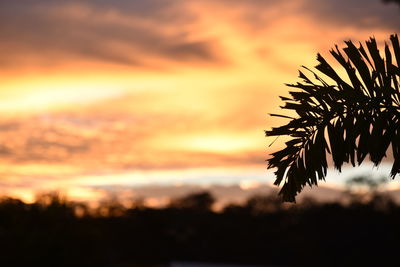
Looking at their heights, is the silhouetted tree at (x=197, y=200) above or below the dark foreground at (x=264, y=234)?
above

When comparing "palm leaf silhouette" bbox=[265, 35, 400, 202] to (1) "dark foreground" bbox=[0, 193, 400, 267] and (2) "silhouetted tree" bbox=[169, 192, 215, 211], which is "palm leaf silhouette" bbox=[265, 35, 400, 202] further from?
(2) "silhouetted tree" bbox=[169, 192, 215, 211]

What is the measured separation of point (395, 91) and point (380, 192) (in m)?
49.5

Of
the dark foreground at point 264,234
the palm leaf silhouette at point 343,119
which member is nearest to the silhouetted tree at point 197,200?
the dark foreground at point 264,234

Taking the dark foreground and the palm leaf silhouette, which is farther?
the dark foreground

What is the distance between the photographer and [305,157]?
20.0ft

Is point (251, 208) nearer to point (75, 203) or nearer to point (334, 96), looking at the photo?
point (75, 203)

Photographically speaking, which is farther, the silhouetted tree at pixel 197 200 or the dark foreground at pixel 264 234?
the silhouetted tree at pixel 197 200

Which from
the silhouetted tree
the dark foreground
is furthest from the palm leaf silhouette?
the silhouetted tree

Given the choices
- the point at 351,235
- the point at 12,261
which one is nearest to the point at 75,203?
the point at 12,261

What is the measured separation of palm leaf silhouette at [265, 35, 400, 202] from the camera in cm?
593

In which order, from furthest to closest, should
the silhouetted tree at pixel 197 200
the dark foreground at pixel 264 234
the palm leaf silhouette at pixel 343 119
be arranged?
the silhouetted tree at pixel 197 200
the dark foreground at pixel 264 234
the palm leaf silhouette at pixel 343 119

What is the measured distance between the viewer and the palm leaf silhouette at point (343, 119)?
5.93 m

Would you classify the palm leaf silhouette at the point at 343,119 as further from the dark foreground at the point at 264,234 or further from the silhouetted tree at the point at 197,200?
the silhouetted tree at the point at 197,200

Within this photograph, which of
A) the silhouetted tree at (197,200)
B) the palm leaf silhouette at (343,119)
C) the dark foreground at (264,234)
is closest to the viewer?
the palm leaf silhouette at (343,119)
